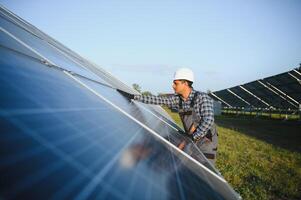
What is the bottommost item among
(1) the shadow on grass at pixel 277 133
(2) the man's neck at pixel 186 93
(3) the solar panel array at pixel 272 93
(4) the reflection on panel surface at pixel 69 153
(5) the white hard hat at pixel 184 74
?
(4) the reflection on panel surface at pixel 69 153

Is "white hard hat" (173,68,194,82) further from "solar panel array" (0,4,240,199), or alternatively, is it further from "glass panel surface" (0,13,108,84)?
"solar panel array" (0,4,240,199)

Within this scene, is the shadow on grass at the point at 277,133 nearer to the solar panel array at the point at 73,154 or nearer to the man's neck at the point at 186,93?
the man's neck at the point at 186,93

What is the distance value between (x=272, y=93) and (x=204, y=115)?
21.7 metres

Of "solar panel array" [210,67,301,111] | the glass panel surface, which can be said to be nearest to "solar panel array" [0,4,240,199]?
the glass panel surface

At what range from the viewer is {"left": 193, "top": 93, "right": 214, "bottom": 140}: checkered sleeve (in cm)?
339

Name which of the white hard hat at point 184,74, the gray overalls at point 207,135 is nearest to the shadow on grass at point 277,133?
the gray overalls at point 207,135

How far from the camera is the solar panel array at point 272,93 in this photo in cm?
1880

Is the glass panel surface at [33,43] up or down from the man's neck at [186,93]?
down

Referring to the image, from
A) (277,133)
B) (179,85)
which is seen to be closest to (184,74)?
Answer: (179,85)

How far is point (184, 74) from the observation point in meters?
3.73

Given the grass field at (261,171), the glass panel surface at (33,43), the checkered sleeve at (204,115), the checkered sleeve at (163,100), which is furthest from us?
A: the grass field at (261,171)

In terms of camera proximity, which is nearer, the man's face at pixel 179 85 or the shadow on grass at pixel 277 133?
the man's face at pixel 179 85

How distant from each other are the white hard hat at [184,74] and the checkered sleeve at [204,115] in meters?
0.32

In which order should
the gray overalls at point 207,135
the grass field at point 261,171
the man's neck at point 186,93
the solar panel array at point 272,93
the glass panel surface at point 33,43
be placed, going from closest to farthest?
the glass panel surface at point 33,43 → the gray overalls at point 207,135 → the man's neck at point 186,93 → the grass field at point 261,171 → the solar panel array at point 272,93
